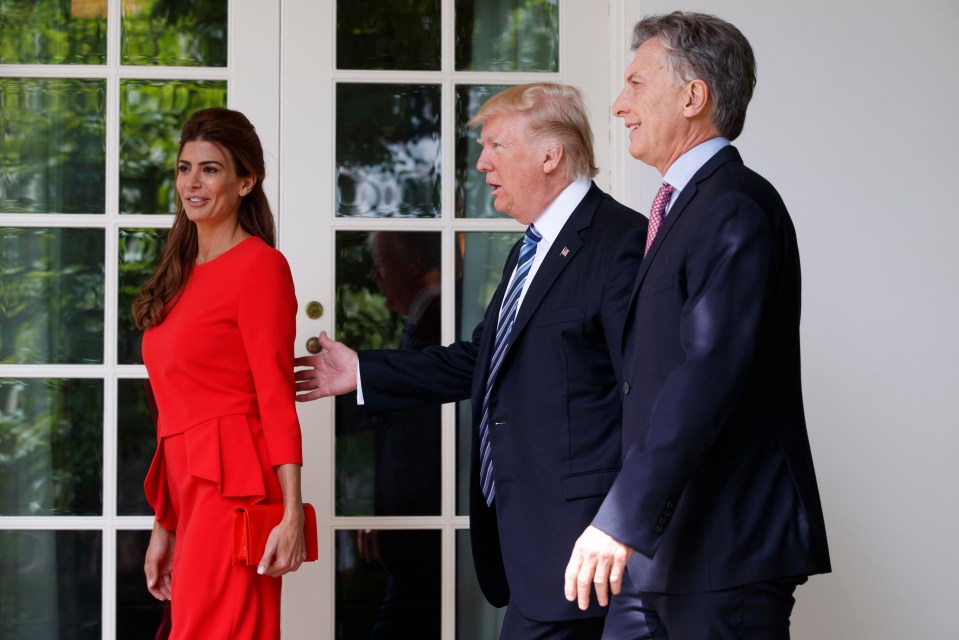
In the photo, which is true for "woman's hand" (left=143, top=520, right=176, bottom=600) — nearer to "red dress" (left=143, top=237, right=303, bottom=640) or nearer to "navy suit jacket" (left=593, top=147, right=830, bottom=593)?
"red dress" (left=143, top=237, right=303, bottom=640)

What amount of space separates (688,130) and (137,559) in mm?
2173

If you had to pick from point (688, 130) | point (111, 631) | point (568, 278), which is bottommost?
point (111, 631)

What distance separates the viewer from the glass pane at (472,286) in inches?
124

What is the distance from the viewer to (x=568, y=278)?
2080 millimetres

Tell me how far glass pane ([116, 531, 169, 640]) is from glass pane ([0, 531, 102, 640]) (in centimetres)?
6

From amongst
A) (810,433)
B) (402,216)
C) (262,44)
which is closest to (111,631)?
(402,216)

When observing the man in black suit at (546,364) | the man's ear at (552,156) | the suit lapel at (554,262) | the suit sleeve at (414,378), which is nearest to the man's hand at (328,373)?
the suit sleeve at (414,378)

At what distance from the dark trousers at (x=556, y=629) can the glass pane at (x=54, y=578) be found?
5.17 ft

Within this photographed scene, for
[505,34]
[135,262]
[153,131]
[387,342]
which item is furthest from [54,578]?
[505,34]

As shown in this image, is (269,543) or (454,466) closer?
(269,543)

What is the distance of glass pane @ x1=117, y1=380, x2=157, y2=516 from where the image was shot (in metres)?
3.09

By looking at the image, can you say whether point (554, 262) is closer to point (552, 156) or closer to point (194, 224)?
point (552, 156)

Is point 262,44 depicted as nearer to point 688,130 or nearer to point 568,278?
point 568,278

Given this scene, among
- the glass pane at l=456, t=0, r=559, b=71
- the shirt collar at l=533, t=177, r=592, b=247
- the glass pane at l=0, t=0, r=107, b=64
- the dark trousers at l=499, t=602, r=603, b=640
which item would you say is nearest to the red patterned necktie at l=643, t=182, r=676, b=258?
the shirt collar at l=533, t=177, r=592, b=247
